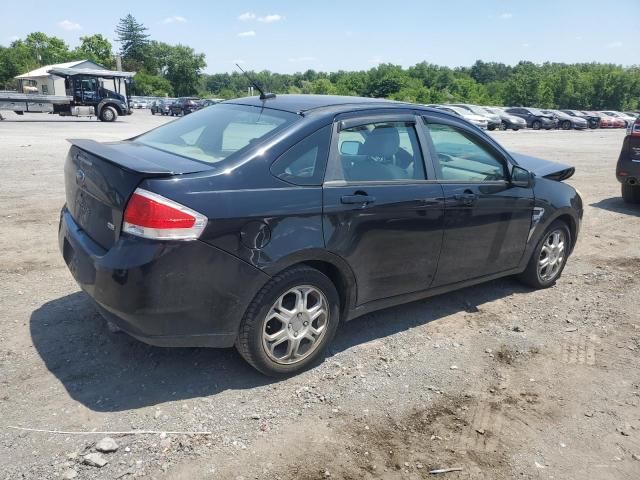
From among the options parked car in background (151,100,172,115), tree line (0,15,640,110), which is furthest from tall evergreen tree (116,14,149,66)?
parked car in background (151,100,172,115)

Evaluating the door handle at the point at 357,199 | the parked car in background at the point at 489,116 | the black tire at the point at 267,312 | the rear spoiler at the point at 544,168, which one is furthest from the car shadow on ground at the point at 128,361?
the parked car in background at the point at 489,116

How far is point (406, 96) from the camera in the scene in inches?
2227

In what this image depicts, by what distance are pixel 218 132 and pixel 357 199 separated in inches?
42.9

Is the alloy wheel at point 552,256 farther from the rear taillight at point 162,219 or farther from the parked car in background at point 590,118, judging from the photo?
the parked car in background at point 590,118

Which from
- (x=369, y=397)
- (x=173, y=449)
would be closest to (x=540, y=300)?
(x=369, y=397)

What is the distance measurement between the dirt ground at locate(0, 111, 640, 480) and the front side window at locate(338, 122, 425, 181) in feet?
4.16

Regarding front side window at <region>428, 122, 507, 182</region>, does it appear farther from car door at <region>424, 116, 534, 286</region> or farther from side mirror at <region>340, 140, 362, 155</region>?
side mirror at <region>340, 140, 362, 155</region>

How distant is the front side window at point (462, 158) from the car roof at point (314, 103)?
28 cm

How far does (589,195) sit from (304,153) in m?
9.04

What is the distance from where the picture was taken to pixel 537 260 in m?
5.05

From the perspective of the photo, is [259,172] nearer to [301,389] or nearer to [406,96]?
[301,389]

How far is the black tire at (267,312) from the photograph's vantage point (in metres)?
3.15

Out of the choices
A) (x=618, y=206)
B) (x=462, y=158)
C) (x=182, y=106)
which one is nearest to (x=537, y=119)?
(x=182, y=106)

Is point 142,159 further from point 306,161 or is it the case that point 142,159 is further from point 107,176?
point 306,161
